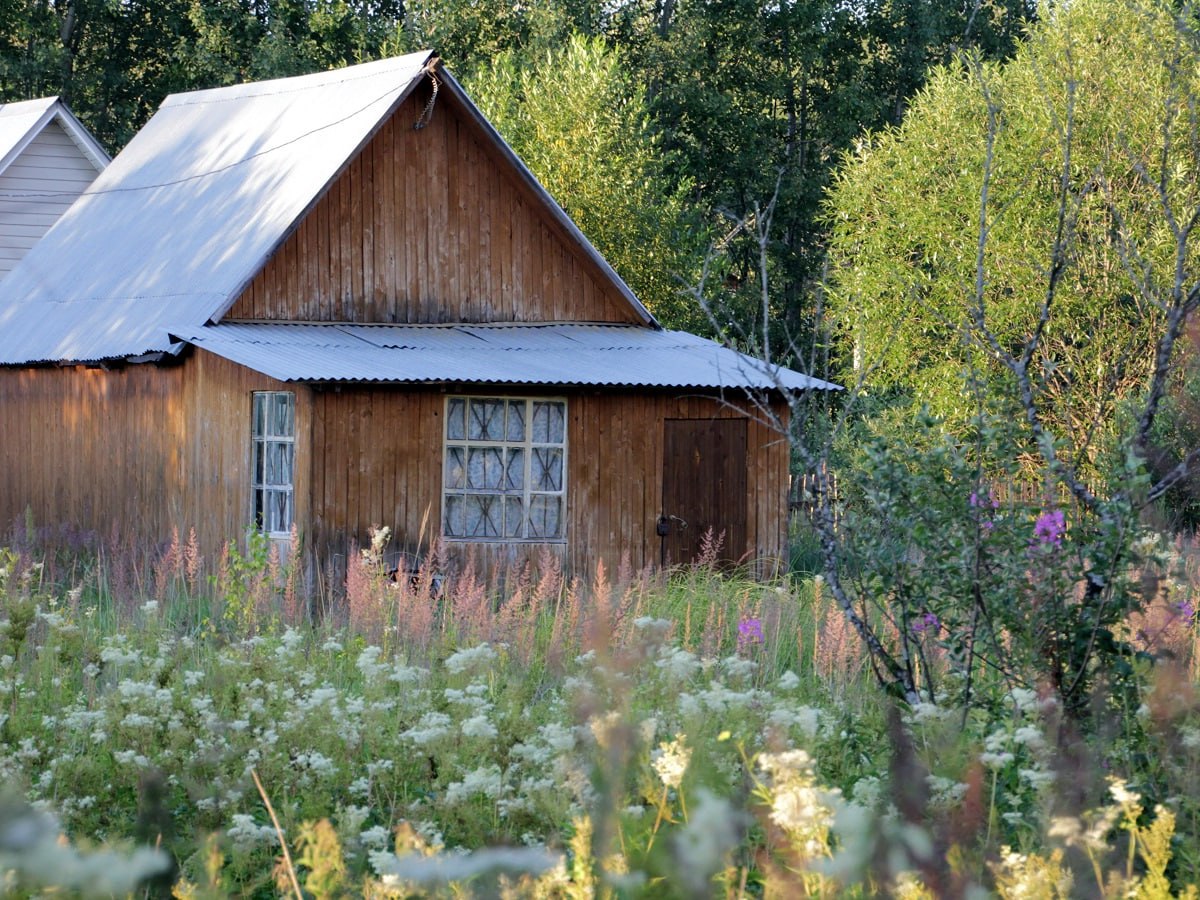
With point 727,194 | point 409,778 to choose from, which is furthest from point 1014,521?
point 727,194

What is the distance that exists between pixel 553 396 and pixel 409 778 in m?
8.86

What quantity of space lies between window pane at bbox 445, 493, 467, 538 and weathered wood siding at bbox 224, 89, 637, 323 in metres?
2.44

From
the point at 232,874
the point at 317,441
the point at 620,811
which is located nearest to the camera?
the point at 620,811

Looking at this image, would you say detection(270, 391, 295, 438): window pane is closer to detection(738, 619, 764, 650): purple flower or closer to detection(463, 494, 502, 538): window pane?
detection(463, 494, 502, 538): window pane

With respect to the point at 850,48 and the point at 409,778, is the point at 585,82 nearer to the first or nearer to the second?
the point at 850,48

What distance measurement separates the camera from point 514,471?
14414 mm

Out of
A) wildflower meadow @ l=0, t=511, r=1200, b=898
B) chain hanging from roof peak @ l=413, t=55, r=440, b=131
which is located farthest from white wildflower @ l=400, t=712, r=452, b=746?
chain hanging from roof peak @ l=413, t=55, r=440, b=131

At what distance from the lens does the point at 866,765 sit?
219 inches

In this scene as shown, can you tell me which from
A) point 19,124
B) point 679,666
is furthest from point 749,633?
point 19,124

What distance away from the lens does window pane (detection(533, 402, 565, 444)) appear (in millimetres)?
14469

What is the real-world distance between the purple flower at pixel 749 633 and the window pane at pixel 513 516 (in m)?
6.19

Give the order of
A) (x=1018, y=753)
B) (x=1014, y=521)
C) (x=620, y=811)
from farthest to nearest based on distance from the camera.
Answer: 1. (x=1014, y=521)
2. (x=1018, y=753)
3. (x=620, y=811)

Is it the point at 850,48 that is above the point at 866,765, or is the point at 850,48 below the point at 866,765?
above

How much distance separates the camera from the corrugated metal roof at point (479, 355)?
1308cm
